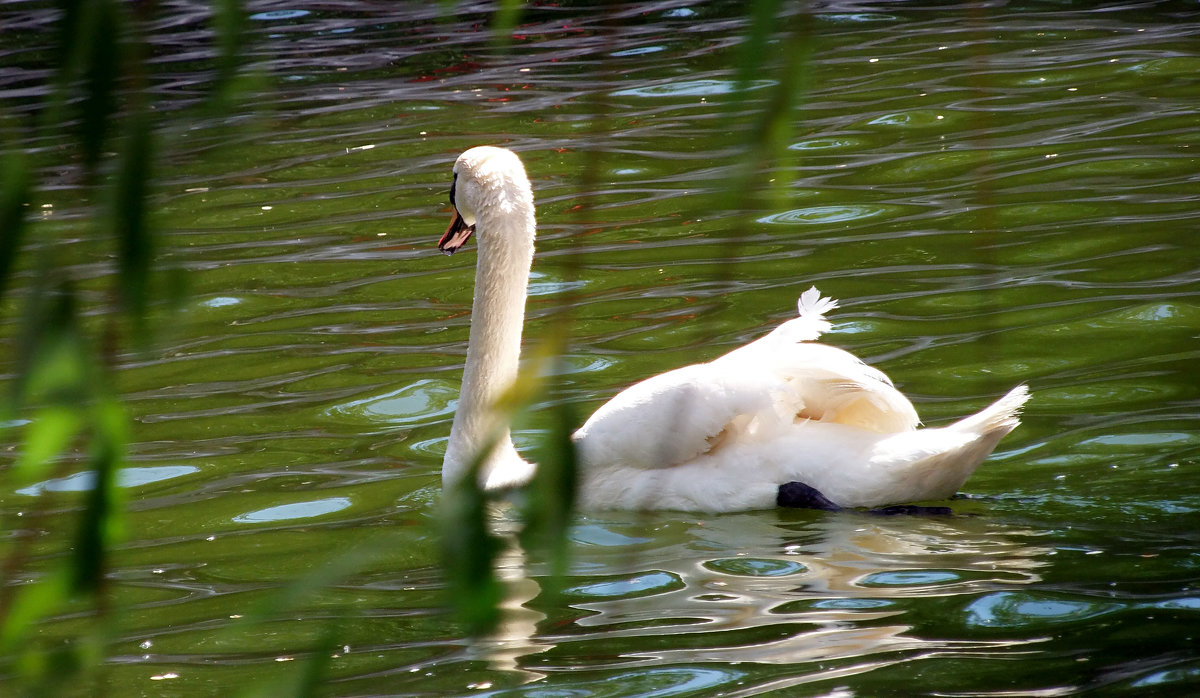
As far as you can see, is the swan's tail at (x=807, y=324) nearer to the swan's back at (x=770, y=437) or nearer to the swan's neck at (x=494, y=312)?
the swan's back at (x=770, y=437)

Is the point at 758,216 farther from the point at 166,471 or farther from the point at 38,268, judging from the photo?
the point at 38,268

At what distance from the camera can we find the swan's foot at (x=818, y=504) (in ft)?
14.9

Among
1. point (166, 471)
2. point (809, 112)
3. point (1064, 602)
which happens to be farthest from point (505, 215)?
point (809, 112)

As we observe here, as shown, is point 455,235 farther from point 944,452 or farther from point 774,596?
point 774,596

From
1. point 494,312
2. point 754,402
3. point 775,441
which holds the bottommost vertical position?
point 775,441

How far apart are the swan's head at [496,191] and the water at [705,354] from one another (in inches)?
37.6

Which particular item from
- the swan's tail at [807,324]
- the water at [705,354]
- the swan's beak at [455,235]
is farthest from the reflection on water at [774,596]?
the swan's beak at [455,235]

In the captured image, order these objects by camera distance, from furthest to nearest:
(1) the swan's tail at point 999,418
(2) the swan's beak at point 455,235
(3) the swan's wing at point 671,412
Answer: (2) the swan's beak at point 455,235 < (3) the swan's wing at point 671,412 < (1) the swan's tail at point 999,418

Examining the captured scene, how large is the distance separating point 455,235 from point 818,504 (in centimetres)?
209

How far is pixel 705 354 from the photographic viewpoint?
6.40 meters

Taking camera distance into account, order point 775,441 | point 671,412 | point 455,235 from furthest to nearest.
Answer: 1. point 455,235
2. point 775,441
3. point 671,412

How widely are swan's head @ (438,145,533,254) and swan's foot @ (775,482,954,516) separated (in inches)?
54.0

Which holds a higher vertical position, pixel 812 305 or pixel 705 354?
pixel 812 305

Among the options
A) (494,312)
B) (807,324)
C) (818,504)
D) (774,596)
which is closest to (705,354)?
(494,312)
